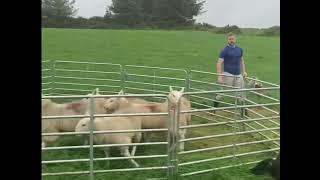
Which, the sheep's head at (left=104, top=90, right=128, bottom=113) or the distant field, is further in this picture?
the distant field

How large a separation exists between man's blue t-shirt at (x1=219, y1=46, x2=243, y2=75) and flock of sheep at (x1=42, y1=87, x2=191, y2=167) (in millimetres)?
2351

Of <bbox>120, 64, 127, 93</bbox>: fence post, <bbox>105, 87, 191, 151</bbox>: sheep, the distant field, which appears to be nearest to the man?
<bbox>105, 87, 191, 151</bbox>: sheep

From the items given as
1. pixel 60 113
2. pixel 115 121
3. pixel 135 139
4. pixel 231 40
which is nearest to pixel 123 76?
pixel 231 40

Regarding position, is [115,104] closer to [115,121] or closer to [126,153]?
[115,121]

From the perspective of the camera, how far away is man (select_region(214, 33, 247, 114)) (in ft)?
28.0

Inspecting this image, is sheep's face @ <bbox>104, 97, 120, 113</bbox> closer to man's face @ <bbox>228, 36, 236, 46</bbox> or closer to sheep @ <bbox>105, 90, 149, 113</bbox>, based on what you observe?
sheep @ <bbox>105, 90, 149, 113</bbox>

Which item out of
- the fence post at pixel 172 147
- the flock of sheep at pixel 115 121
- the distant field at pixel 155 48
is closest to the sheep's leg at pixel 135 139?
the flock of sheep at pixel 115 121

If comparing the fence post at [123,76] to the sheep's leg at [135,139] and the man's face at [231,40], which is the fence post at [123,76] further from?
the sheep's leg at [135,139]

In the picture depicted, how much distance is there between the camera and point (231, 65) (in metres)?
8.72

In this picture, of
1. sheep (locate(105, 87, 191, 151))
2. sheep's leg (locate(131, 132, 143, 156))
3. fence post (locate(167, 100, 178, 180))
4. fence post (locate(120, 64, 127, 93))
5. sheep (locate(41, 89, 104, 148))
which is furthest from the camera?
fence post (locate(120, 64, 127, 93))
